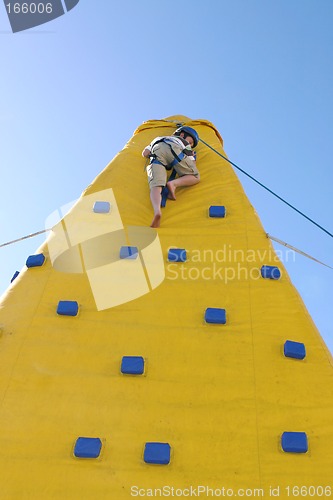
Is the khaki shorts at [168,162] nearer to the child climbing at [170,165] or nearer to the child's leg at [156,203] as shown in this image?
the child climbing at [170,165]

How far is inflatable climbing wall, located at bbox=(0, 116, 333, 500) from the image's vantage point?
201cm

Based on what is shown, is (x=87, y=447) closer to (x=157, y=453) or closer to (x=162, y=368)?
(x=157, y=453)

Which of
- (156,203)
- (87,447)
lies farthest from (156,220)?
(87,447)

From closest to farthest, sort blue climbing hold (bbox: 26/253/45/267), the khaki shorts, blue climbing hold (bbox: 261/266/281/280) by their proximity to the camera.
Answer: blue climbing hold (bbox: 261/266/281/280) < blue climbing hold (bbox: 26/253/45/267) < the khaki shorts

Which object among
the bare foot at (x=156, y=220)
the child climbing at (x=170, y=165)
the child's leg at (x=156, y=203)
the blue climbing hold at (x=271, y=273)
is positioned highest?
the child climbing at (x=170, y=165)

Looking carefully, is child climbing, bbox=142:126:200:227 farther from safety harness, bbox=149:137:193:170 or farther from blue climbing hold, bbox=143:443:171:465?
blue climbing hold, bbox=143:443:171:465

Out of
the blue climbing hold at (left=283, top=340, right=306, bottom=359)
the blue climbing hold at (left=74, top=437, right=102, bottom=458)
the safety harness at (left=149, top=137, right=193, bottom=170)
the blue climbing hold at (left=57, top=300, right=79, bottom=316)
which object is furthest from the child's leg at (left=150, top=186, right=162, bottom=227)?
the blue climbing hold at (left=74, top=437, right=102, bottom=458)

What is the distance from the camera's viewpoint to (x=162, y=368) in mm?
2424

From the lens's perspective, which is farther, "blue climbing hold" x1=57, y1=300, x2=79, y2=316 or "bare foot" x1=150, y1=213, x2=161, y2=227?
"bare foot" x1=150, y1=213, x2=161, y2=227

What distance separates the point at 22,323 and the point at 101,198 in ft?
4.48

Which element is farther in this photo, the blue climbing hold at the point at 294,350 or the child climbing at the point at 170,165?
the child climbing at the point at 170,165

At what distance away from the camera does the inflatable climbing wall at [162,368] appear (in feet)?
6.60

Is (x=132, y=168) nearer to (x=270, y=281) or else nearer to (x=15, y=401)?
(x=270, y=281)

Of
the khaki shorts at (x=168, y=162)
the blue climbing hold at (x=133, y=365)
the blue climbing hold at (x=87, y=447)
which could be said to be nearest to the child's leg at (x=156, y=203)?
the khaki shorts at (x=168, y=162)
